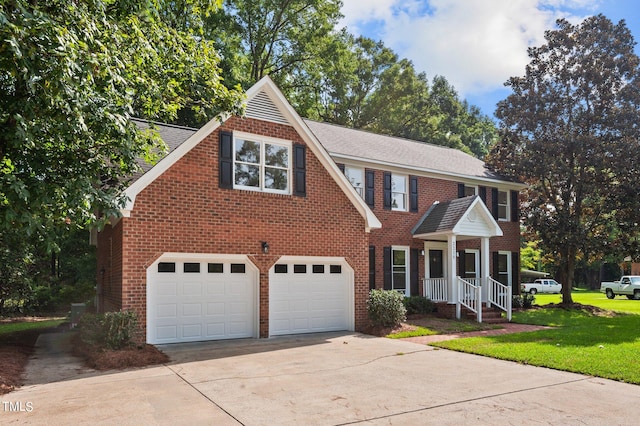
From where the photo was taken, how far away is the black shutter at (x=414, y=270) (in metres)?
19.3

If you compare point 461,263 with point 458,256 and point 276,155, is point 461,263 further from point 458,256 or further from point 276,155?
point 276,155

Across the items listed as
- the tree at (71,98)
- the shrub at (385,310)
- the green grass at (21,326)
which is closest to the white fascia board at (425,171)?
the shrub at (385,310)

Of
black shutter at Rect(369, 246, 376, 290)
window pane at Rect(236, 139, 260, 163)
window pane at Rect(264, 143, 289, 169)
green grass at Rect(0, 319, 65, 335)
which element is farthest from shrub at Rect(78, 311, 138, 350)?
black shutter at Rect(369, 246, 376, 290)

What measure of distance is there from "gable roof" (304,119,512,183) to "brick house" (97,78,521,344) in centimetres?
101

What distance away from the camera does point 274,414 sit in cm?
641

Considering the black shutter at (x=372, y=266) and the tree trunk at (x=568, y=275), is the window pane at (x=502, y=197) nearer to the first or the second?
the tree trunk at (x=568, y=275)

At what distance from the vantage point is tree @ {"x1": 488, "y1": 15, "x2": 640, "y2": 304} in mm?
21141

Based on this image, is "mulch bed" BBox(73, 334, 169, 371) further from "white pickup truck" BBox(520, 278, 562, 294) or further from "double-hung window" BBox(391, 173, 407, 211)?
"white pickup truck" BBox(520, 278, 562, 294)

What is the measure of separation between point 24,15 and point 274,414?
20.1 ft

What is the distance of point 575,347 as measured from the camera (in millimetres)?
11445

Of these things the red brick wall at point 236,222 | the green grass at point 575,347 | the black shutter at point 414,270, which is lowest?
the green grass at point 575,347

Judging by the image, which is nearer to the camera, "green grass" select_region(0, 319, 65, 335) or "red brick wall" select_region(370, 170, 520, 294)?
"green grass" select_region(0, 319, 65, 335)

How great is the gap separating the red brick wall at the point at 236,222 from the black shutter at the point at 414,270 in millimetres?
4786

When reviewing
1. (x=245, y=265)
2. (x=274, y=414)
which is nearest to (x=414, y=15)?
(x=245, y=265)
